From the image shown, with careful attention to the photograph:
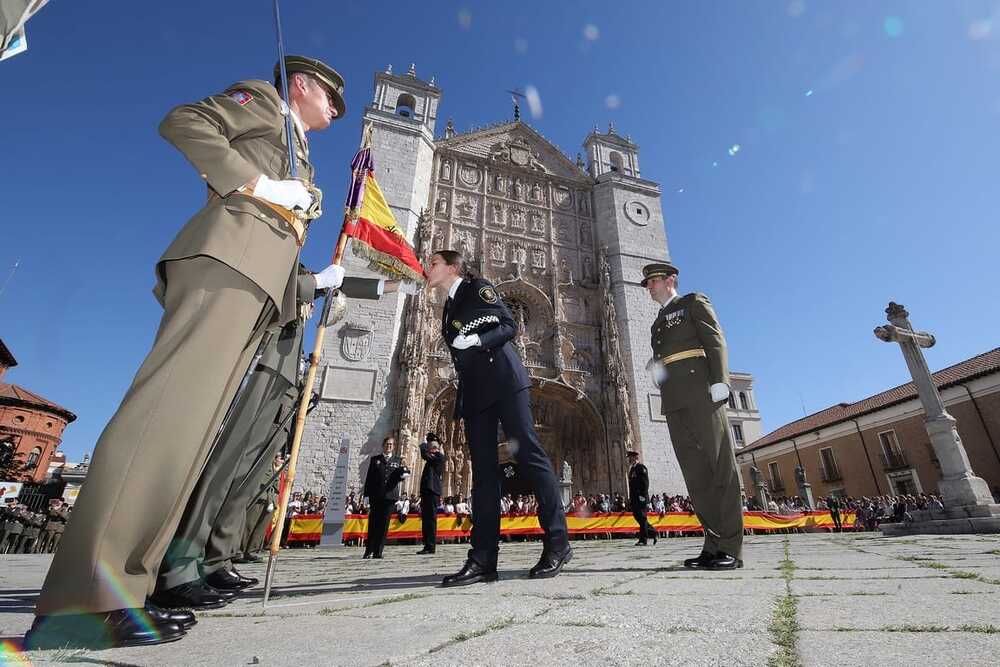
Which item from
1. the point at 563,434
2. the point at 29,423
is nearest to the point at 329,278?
the point at 563,434

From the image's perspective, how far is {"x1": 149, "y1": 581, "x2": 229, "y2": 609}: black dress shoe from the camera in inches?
71.5

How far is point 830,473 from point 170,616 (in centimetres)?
2764

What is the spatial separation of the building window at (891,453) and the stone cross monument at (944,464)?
13861 mm

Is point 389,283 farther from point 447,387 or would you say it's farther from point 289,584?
point 447,387

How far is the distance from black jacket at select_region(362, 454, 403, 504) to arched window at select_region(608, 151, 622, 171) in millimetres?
20049

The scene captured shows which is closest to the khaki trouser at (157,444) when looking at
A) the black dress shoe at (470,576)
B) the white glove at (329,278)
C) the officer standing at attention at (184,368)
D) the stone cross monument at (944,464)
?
the officer standing at attention at (184,368)

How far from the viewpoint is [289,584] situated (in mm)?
2490

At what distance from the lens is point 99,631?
43.8 inches

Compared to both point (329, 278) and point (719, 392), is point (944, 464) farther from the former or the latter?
point (329, 278)

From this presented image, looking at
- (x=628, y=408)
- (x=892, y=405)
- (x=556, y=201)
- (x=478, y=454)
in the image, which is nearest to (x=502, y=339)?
(x=478, y=454)

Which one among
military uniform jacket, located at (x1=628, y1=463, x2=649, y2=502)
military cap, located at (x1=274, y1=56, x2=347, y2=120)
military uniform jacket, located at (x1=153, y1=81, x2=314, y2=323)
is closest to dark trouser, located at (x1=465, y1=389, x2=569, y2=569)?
military uniform jacket, located at (x1=153, y1=81, x2=314, y2=323)

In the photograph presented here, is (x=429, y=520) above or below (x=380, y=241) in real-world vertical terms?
below

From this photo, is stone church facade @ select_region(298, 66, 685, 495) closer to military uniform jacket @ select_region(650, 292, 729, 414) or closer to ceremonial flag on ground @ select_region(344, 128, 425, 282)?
ceremonial flag on ground @ select_region(344, 128, 425, 282)

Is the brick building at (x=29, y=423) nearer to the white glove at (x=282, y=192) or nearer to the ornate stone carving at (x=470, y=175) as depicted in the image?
the ornate stone carving at (x=470, y=175)
